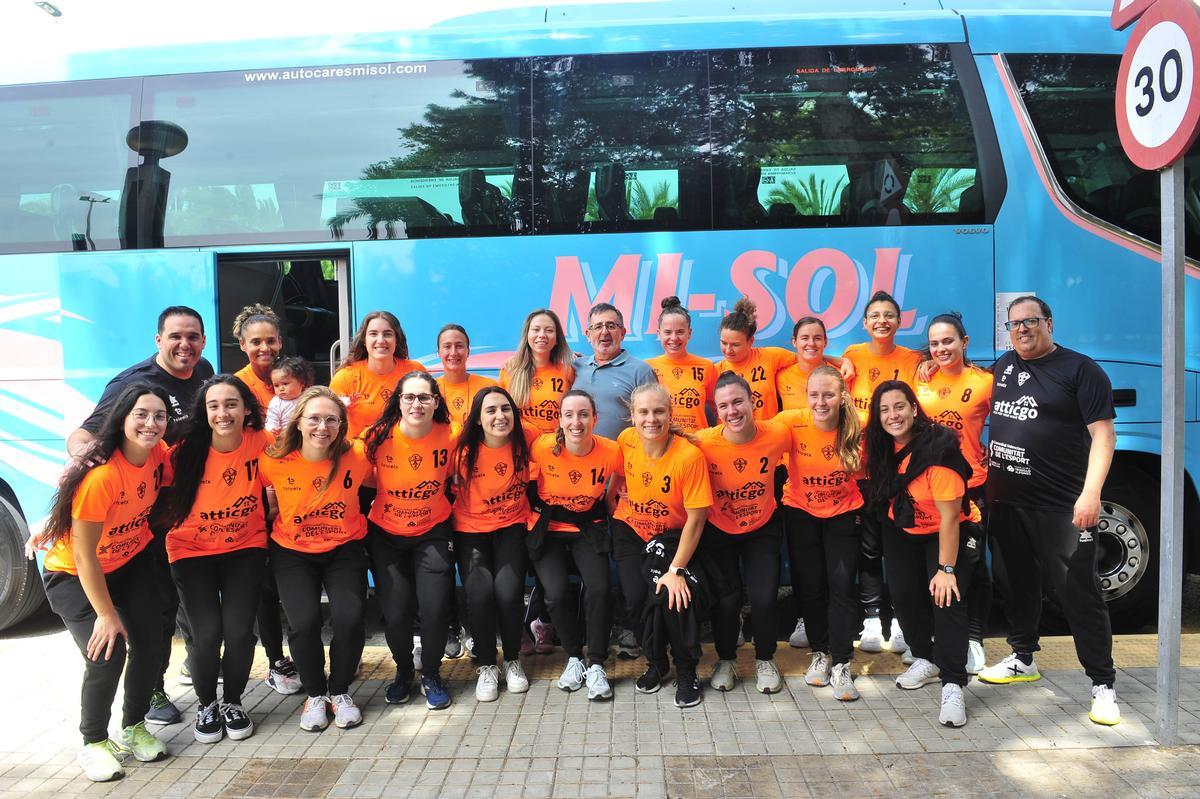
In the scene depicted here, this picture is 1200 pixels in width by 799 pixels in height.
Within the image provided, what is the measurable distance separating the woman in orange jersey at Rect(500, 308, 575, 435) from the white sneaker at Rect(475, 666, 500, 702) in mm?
1213

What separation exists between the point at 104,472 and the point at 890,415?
3.29m

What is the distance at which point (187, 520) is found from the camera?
11.6 feet

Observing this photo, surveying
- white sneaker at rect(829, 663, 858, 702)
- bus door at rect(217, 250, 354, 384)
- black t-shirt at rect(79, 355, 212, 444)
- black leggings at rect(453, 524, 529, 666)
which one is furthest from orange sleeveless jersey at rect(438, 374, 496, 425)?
white sneaker at rect(829, 663, 858, 702)

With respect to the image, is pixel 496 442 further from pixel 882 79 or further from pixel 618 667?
pixel 882 79

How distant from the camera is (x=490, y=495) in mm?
3994

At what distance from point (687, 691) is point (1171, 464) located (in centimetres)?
224

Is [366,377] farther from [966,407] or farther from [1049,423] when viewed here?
[1049,423]

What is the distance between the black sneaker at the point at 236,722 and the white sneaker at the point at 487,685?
1015 millimetres

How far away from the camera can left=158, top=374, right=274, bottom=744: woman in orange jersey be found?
11.5ft

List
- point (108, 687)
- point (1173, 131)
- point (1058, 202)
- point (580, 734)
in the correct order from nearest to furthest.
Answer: point (1173, 131)
point (108, 687)
point (580, 734)
point (1058, 202)

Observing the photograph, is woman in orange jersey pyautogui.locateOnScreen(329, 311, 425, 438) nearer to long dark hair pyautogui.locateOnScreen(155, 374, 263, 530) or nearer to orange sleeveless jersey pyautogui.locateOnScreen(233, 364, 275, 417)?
orange sleeveless jersey pyautogui.locateOnScreen(233, 364, 275, 417)

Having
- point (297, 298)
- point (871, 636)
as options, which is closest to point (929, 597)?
point (871, 636)

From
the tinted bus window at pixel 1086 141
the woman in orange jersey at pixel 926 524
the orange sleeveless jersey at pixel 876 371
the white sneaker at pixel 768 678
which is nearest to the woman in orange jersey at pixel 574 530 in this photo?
the white sneaker at pixel 768 678

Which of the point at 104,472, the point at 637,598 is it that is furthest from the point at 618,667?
the point at 104,472
